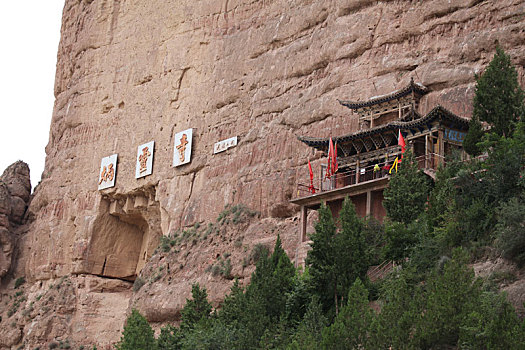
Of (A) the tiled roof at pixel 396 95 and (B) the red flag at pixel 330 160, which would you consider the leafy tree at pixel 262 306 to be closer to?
(B) the red flag at pixel 330 160

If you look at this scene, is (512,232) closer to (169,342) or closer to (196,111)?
(169,342)

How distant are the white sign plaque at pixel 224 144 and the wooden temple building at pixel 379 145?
7.43 meters

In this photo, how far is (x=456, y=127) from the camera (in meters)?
25.1

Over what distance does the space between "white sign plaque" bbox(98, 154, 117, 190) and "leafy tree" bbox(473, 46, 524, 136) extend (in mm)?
23353

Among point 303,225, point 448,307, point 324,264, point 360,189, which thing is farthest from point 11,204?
point 448,307

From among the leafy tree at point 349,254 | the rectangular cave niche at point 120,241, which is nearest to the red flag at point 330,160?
the leafy tree at point 349,254

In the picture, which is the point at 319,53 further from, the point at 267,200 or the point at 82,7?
the point at 82,7

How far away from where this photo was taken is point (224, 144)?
3625cm

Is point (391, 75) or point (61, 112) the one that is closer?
point (391, 75)

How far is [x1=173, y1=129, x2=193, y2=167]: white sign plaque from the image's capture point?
37.8 meters

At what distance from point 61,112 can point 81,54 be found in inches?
137

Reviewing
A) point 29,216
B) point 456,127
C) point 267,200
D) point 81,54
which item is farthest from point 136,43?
point 456,127

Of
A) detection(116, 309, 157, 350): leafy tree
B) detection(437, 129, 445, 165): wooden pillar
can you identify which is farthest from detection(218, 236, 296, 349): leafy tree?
detection(437, 129, 445, 165): wooden pillar

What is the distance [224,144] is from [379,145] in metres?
10.9
